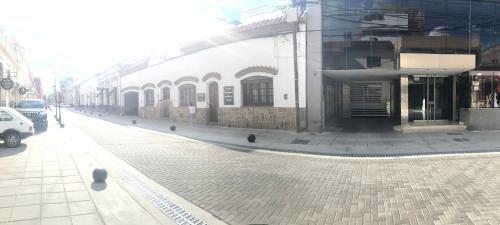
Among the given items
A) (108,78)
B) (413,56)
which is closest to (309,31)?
(413,56)

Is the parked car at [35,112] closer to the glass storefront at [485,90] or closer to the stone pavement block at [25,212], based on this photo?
the stone pavement block at [25,212]

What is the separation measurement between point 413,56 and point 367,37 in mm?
2151

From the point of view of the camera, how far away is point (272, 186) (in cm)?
750

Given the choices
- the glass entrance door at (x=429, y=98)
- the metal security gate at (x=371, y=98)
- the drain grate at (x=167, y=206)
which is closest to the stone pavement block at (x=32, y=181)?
the drain grate at (x=167, y=206)

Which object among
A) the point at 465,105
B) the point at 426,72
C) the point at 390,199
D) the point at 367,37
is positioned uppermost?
the point at 367,37

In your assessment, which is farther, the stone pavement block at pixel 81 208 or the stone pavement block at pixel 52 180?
the stone pavement block at pixel 52 180

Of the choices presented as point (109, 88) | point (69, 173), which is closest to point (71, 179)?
point (69, 173)

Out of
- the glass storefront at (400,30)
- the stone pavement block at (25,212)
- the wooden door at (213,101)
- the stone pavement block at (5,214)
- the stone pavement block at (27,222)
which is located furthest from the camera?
the wooden door at (213,101)

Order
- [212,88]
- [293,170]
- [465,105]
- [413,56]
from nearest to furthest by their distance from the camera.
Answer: [293,170] < [413,56] < [465,105] < [212,88]

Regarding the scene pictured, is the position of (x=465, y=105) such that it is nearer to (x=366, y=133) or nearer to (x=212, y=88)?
(x=366, y=133)

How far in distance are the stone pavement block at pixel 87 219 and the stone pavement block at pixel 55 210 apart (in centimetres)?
29

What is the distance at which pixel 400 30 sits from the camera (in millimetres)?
Answer: 16438

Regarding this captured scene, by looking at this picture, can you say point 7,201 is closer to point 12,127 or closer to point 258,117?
point 12,127

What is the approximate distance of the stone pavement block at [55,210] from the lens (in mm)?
5695
